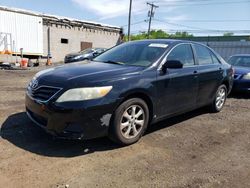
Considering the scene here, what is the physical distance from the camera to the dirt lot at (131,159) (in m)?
3.39

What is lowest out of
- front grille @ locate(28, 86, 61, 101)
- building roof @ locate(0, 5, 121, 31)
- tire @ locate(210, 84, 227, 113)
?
tire @ locate(210, 84, 227, 113)

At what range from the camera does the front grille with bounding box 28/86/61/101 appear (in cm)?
391

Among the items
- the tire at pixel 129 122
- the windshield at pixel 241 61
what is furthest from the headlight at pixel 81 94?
the windshield at pixel 241 61

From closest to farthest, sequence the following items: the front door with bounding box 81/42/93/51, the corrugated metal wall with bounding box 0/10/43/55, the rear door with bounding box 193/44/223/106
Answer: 1. the rear door with bounding box 193/44/223/106
2. the corrugated metal wall with bounding box 0/10/43/55
3. the front door with bounding box 81/42/93/51

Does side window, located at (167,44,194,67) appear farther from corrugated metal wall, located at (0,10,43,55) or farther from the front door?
the front door

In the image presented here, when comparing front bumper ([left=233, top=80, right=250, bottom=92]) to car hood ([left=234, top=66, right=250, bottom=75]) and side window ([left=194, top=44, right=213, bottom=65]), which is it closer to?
car hood ([left=234, top=66, right=250, bottom=75])

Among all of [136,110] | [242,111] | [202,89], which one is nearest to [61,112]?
[136,110]

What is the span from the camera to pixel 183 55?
5.44 m

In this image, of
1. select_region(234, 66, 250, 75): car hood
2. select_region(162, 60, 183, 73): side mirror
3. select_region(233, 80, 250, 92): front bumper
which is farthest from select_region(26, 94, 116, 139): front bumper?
select_region(234, 66, 250, 75): car hood

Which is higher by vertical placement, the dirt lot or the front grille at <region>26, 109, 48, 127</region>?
the front grille at <region>26, 109, 48, 127</region>

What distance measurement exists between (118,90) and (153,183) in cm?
136

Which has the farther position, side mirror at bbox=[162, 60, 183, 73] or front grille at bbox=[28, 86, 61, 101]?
side mirror at bbox=[162, 60, 183, 73]

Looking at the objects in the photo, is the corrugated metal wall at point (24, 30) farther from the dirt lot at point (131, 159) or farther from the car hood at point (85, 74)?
the car hood at point (85, 74)

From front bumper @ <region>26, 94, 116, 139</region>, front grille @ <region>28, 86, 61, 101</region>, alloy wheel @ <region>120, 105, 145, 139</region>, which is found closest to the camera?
front bumper @ <region>26, 94, 116, 139</region>
